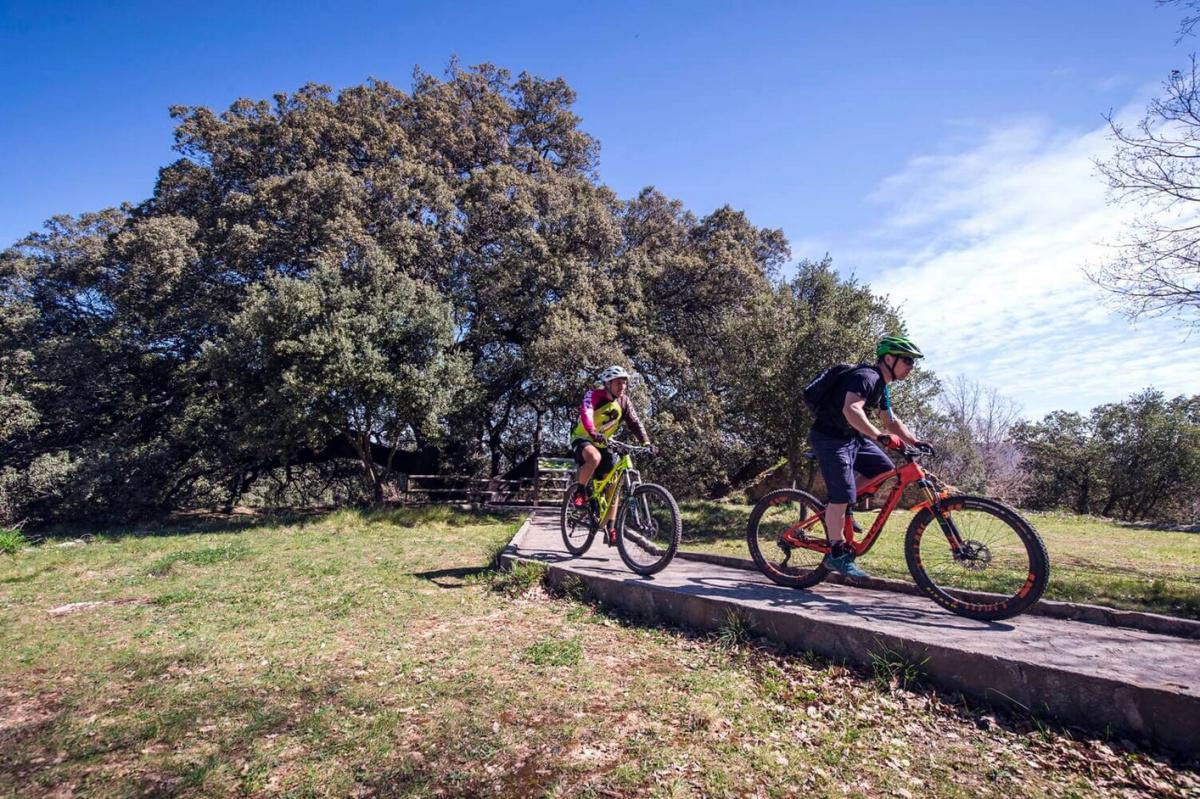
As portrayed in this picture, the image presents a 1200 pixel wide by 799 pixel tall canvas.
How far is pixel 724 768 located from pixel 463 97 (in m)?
24.7

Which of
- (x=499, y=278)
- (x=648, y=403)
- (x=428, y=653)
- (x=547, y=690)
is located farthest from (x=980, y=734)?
(x=499, y=278)

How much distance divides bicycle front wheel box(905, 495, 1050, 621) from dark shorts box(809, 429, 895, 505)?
0.54m

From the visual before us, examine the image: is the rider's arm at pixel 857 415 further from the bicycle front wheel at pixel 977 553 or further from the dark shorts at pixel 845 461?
the bicycle front wheel at pixel 977 553

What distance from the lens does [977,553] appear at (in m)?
3.99

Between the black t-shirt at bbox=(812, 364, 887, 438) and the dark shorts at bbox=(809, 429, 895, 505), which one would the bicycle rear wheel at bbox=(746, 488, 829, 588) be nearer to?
the dark shorts at bbox=(809, 429, 895, 505)

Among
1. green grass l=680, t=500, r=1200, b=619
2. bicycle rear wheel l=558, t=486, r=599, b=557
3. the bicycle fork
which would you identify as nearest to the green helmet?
Result: the bicycle fork

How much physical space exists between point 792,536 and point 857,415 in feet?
4.18

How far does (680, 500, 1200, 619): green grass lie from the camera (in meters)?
5.89

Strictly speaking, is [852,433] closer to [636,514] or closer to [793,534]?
[793,534]

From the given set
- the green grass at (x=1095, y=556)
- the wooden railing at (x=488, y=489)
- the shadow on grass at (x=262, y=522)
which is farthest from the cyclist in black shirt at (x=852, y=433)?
→ the wooden railing at (x=488, y=489)

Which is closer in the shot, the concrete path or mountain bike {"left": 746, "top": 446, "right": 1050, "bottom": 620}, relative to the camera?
the concrete path

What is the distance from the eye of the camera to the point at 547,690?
3.48 meters

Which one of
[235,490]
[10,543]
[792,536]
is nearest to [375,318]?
[10,543]

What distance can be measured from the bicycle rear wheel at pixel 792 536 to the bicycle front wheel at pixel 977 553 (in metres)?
0.75
